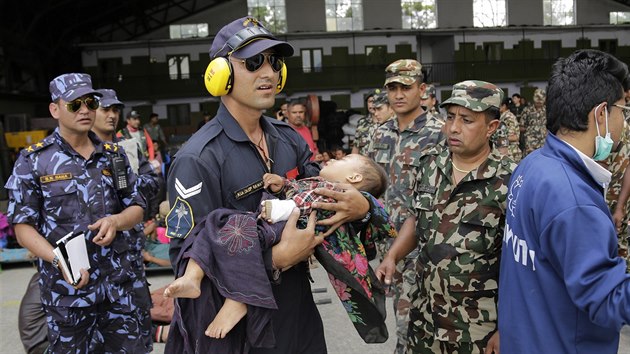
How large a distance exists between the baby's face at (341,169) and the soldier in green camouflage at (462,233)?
2.06 ft

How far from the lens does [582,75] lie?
206cm

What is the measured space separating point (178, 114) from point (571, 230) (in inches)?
1186

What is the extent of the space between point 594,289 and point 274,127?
148cm

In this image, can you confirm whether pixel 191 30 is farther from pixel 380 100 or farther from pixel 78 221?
pixel 78 221

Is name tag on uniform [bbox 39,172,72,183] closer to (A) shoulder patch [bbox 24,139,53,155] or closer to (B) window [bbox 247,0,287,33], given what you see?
(A) shoulder patch [bbox 24,139,53,155]

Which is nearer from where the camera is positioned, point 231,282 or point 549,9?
point 231,282

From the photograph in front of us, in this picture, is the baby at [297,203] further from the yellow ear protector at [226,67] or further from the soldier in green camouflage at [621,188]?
the soldier in green camouflage at [621,188]

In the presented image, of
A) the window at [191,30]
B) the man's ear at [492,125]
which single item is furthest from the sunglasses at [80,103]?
the window at [191,30]

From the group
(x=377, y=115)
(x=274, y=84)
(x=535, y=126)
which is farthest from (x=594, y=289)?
(x=535, y=126)

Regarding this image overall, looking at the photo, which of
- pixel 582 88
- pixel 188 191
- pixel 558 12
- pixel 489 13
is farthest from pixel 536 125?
pixel 558 12

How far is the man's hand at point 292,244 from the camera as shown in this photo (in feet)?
6.98

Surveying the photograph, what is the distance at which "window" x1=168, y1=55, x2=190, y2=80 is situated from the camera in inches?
1206

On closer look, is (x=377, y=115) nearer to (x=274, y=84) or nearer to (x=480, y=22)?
(x=274, y=84)

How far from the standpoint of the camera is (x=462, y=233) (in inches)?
113
